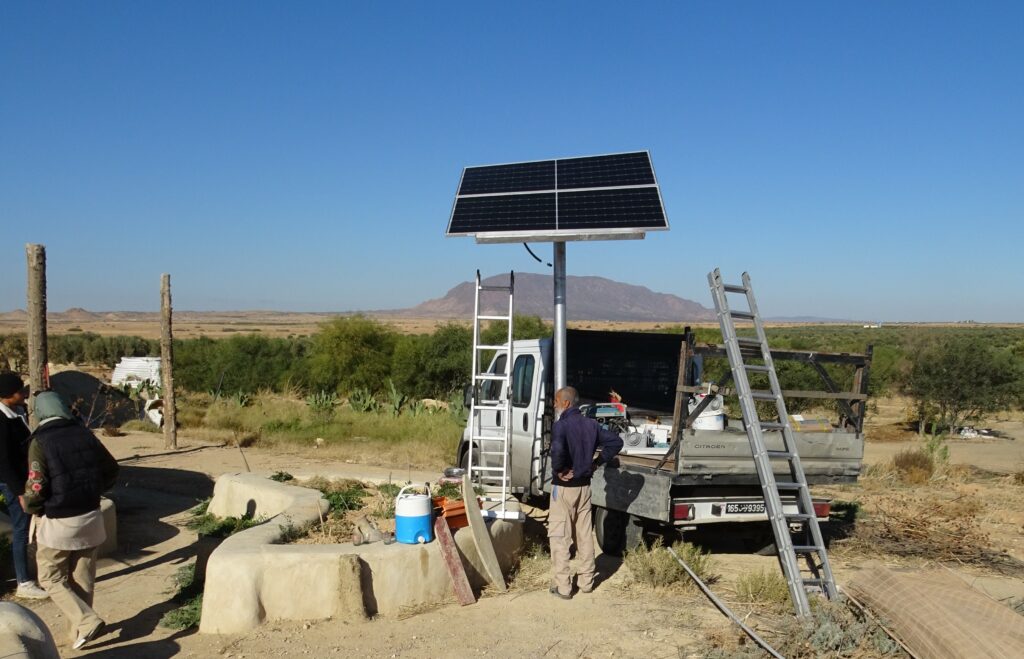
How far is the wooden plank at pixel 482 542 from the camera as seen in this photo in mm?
7230

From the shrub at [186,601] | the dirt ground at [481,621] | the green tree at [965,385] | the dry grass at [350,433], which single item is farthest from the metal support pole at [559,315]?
the green tree at [965,385]

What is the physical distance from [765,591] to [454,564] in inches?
96.5

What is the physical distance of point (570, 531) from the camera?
283 inches

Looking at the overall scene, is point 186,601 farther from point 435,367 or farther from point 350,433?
point 435,367

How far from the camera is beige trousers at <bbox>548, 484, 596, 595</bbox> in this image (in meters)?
7.09

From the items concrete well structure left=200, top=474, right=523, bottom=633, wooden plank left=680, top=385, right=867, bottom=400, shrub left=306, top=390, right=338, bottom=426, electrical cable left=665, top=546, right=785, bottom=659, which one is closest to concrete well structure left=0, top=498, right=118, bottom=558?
concrete well structure left=200, top=474, right=523, bottom=633

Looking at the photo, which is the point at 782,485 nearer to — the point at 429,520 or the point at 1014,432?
the point at 429,520

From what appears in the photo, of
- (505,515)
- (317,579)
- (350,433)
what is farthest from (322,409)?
(317,579)

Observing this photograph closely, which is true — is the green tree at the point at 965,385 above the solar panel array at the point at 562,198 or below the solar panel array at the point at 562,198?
below

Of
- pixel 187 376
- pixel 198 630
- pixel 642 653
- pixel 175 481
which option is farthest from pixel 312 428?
pixel 187 376

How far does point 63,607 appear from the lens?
6039mm

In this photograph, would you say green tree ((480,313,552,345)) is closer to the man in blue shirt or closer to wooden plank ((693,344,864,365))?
wooden plank ((693,344,864,365))

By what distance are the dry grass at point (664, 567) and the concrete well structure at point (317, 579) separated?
132cm

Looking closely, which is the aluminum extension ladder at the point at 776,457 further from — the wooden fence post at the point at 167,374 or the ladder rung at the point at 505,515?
the wooden fence post at the point at 167,374
